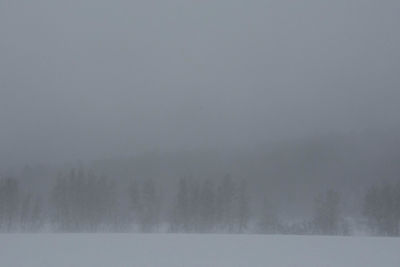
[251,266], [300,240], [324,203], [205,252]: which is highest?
[251,266]

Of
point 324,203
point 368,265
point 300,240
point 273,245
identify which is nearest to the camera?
point 368,265

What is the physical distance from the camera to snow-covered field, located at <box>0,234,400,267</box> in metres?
13.4

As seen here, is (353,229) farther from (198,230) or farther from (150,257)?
(150,257)

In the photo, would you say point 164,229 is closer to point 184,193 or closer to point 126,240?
point 184,193

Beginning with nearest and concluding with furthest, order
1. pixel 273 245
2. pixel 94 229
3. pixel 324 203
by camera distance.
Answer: pixel 273 245 → pixel 324 203 → pixel 94 229

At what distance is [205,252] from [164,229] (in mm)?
20615

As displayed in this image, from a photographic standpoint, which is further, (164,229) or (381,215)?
(164,229)

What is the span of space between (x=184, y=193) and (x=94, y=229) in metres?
10.2

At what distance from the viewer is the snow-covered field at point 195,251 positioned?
44.0 feet

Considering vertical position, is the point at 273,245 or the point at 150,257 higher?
the point at 150,257

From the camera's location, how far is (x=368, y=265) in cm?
1321

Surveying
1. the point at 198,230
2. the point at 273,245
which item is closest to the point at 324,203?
the point at 198,230

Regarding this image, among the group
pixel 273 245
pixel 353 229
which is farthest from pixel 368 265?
pixel 353 229

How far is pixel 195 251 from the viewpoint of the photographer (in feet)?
52.4
